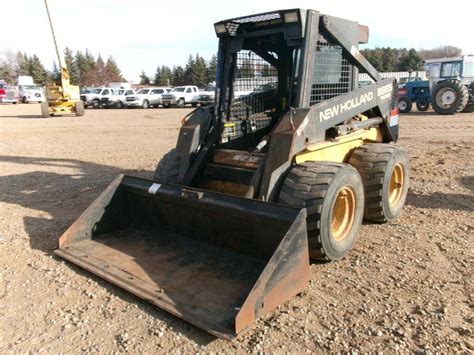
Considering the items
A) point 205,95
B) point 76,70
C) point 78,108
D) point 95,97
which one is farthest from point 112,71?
point 78,108

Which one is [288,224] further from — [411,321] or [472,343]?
[472,343]

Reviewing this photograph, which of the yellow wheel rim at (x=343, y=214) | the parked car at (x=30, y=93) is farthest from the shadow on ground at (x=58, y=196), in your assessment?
the parked car at (x=30, y=93)

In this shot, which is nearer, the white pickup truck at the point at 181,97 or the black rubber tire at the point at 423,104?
the black rubber tire at the point at 423,104

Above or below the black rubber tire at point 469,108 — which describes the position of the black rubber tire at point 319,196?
above

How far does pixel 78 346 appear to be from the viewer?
2.88m

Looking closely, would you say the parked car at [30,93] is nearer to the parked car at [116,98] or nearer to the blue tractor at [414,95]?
the parked car at [116,98]

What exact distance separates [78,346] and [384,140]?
4.87m

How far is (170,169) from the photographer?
196 inches

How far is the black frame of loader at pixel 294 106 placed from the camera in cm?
402

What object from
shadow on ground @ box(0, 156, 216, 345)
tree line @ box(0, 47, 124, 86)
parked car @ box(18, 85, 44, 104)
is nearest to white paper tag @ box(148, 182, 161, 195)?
shadow on ground @ box(0, 156, 216, 345)

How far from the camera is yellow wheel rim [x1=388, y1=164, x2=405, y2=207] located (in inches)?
213

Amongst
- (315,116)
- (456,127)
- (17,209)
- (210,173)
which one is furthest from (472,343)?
(456,127)

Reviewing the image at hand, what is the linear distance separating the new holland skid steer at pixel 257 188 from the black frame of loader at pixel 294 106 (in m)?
0.01

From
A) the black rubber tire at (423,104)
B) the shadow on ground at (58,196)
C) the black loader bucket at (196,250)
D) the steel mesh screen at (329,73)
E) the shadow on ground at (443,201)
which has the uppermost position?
the steel mesh screen at (329,73)
